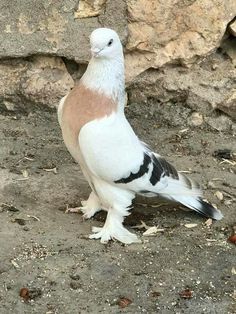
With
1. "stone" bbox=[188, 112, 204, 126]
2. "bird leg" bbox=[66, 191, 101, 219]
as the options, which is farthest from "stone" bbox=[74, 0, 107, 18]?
"bird leg" bbox=[66, 191, 101, 219]

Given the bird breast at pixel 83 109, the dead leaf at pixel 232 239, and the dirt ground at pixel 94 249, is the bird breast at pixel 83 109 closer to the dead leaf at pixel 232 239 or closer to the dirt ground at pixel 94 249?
the dirt ground at pixel 94 249

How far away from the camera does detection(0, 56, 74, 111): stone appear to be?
4.66m

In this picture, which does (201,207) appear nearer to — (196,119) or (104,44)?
(104,44)

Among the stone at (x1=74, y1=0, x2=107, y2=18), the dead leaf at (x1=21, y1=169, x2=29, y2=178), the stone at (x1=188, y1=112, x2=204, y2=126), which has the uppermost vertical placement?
the stone at (x1=74, y1=0, x2=107, y2=18)

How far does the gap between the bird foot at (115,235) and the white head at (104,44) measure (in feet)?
2.84

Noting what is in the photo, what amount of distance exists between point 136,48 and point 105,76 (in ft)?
4.23

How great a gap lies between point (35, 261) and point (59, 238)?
240 mm

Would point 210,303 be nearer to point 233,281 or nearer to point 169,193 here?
point 233,281

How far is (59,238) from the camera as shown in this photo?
11.2 ft

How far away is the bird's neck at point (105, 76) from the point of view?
337cm

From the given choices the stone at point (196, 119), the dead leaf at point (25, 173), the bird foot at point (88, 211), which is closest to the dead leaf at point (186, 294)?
the bird foot at point (88, 211)

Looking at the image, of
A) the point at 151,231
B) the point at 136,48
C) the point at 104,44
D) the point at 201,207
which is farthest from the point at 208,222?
the point at 136,48

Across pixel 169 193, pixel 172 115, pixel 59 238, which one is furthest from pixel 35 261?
pixel 172 115

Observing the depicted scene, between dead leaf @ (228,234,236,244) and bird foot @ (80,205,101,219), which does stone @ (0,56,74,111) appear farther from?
dead leaf @ (228,234,236,244)
